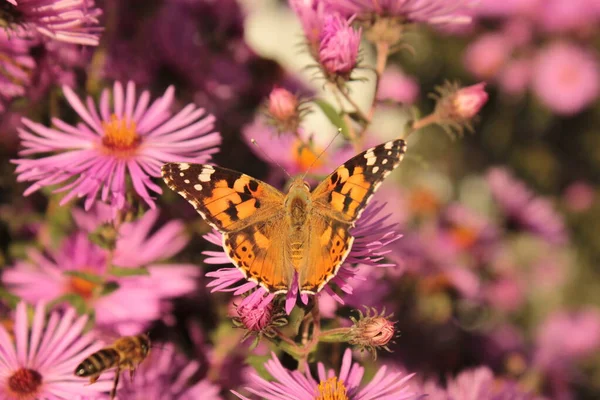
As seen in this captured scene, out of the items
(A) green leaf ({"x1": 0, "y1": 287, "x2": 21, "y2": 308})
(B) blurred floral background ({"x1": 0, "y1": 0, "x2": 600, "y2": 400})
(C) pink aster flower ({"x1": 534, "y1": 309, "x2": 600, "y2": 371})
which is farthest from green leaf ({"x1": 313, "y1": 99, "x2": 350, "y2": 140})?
(C) pink aster flower ({"x1": 534, "y1": 309, "x2": 600, "y2": 371})

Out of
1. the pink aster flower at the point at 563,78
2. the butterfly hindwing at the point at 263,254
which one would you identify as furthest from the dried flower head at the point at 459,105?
the pink aster flower at the point at 563,78

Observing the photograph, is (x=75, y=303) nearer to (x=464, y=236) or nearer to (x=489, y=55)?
(x=464, y=236)

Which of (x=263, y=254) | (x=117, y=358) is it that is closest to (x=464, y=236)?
(x=263, y=254)

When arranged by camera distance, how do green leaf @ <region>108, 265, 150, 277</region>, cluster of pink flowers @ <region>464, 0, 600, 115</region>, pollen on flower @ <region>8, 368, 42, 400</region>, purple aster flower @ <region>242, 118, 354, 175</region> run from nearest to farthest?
pollen on flower @ <region>8, 368, 42, 400</region> → green leaf @ <region>108, 265, 150, 277</region> → purple aster flower @ <region>242, 118, 354, 175</region> → cluster of pink flowers @ <region>464, 0, 600, 115</region>

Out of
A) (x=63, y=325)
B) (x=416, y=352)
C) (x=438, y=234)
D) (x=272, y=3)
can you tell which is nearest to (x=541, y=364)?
(x=416, y=352)

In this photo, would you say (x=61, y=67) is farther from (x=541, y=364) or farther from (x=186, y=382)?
(x=541, y=364)

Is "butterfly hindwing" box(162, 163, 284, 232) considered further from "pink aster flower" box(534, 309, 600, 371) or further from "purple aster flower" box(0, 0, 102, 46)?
"pink aster flower" box(534, 309, 600, 371)

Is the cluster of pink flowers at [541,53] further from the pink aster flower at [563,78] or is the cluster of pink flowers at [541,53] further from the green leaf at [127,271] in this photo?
the green leaf at [127,271]
